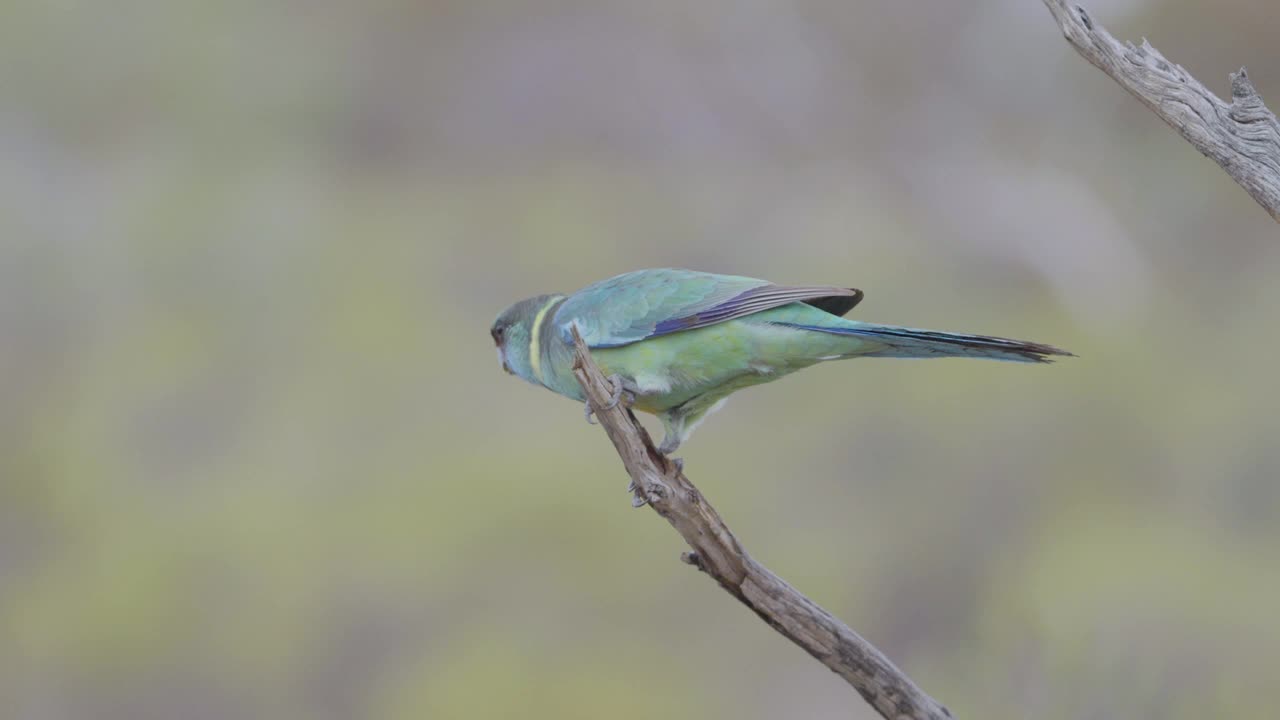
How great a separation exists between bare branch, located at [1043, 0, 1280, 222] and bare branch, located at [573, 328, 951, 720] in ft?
5.32

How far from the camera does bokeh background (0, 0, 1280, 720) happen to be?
572 cm

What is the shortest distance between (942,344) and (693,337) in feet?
2.86

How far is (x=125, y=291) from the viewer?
6.12 m

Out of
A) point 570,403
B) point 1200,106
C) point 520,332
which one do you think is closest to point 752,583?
point 520,332

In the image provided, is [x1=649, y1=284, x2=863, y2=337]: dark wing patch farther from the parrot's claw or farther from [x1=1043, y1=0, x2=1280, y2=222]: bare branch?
[x1=1043, y1=0, x2=1280, y2=222]: bare branch

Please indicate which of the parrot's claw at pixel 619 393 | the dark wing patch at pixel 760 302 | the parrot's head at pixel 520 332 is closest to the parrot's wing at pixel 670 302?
the dark wing patch at pixel 760 302

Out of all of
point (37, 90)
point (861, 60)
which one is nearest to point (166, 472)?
point (37, 90)

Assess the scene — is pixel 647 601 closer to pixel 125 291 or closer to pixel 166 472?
pixel 166 472

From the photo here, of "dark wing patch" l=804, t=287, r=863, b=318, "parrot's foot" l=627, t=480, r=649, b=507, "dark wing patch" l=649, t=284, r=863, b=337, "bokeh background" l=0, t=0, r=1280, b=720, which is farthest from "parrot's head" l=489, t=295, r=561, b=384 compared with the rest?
"bokeh background" l=0, t=0, r=1280, b=720

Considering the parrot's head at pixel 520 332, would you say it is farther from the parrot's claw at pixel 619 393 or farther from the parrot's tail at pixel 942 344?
the parrot's tail at pixel 942 344

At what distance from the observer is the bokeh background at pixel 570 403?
5719 millimetres

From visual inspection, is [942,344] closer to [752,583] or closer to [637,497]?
[752,583]

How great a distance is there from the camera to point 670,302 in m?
3.59

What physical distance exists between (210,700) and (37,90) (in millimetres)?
3545
